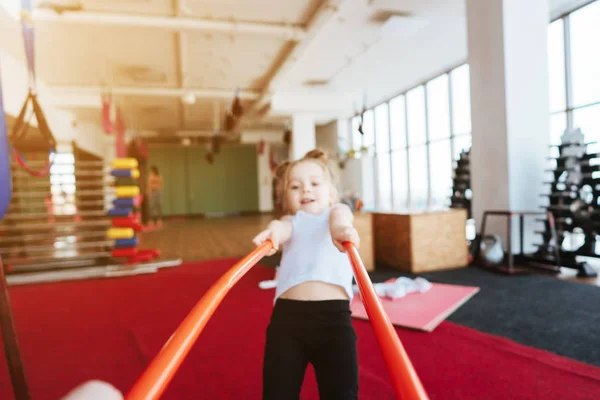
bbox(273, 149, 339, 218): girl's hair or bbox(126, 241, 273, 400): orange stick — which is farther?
bbox(273, 149, 339, 218): girl's hair

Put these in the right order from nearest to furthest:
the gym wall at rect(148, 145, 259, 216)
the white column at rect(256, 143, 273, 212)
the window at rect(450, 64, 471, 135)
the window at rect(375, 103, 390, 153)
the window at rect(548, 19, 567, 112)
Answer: the window at rect(548, 19, 567, 112) → the window at rect(450, 64, 471, 135) → the window at rect(375, 103, 390, 153) → the gym wall at rect(148, 145, 259, 216) → the white column at rect(256, 143, 273, 212)

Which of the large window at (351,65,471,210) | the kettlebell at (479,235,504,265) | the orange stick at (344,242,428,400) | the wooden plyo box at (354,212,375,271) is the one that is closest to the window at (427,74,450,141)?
the large window at (351,65,471,210)

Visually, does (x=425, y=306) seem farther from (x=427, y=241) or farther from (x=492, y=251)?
(x=492, y=251)

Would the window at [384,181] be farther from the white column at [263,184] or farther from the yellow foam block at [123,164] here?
the yellow foam block at [123,164]

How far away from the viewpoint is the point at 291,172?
1364 millimetres

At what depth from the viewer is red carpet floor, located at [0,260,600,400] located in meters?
1.60

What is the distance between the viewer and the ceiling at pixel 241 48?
5176 millimetres

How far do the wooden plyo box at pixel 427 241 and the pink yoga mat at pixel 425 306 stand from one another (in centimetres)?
78

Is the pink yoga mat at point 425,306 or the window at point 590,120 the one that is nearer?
the pink yoga mat at point 425,306

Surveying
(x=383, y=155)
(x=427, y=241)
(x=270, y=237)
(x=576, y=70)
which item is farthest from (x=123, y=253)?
(x=383, y=155)

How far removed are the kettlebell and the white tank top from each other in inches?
122

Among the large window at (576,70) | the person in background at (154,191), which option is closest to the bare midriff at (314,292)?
the large window at (576,70)

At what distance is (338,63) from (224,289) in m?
7.49

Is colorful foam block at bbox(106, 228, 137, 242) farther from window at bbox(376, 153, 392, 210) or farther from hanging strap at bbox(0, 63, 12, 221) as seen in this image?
window at bbox(376, 153, 392, 210)
